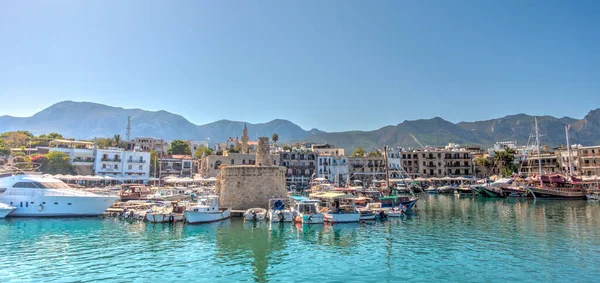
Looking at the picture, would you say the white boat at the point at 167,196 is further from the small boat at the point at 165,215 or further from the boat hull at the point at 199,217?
the boat hull at the point at 199,217

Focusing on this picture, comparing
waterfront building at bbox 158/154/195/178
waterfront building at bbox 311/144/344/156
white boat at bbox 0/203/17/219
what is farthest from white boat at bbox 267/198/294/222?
waterfront building at bbox 311/144/344/156

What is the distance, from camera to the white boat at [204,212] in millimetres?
26266

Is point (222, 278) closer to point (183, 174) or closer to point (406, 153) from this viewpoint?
point (183, 174)

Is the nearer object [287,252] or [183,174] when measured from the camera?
[287,252]

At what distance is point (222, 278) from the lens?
1347 centimetres

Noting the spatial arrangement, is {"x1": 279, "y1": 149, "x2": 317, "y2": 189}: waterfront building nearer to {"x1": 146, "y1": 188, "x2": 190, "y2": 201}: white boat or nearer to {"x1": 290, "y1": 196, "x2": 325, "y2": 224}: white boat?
{"x1": 146, "y1": 188, "x2": 190, "y2": 201}: white boat

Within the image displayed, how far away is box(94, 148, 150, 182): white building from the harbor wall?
3444 centimetres

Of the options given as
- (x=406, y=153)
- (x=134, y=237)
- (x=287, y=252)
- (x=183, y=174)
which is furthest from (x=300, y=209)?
(x=406, y=153)

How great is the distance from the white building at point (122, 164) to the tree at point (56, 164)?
5336 millimetres

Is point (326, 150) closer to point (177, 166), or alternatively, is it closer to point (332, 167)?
point (332, 167)

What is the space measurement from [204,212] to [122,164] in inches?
1652

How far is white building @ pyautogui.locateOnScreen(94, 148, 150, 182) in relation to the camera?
2292 inches

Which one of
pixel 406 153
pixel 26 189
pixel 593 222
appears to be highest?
pixel 406 153

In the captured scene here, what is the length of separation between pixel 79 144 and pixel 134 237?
48.6 metres
